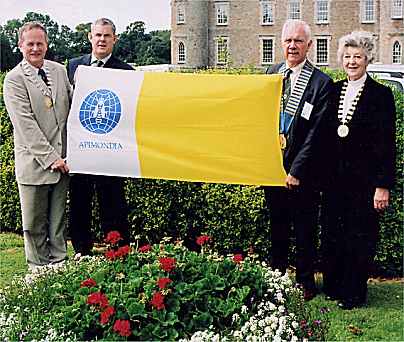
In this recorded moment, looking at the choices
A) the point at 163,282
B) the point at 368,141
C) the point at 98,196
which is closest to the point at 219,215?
the point at 98,196

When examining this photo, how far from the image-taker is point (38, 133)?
6914 mm

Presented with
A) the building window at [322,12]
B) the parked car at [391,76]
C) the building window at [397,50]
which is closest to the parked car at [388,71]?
the parked car at [391,76]

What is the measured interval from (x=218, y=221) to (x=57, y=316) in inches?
143

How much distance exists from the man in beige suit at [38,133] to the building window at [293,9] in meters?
61.2

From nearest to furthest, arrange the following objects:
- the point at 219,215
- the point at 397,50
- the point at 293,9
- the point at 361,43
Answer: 1. the point at 361,43
2. the point at 219,215
3. the point at 397,50
4. the point at 293,9

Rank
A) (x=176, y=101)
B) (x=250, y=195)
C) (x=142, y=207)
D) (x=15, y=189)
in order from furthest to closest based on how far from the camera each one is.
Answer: (x=15, y=189)
(x=142, y=207)
(x=250, y=195)
(x=176, y=101)

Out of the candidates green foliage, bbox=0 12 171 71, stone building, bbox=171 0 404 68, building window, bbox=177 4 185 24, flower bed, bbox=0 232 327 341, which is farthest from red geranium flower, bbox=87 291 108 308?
building window, bbox=177 4 185 24

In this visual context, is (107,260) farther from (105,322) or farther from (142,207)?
(142,207)

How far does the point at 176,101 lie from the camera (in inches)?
276

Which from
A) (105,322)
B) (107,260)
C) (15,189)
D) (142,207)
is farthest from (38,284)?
(15,189)

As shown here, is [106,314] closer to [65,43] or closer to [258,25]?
[65,43]

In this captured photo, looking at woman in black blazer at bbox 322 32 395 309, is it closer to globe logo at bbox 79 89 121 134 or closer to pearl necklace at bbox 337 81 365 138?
pearl necklace at bbox 337 81 365 138

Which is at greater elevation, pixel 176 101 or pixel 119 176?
pixel 176 101

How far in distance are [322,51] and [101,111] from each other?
5946 centimetres
